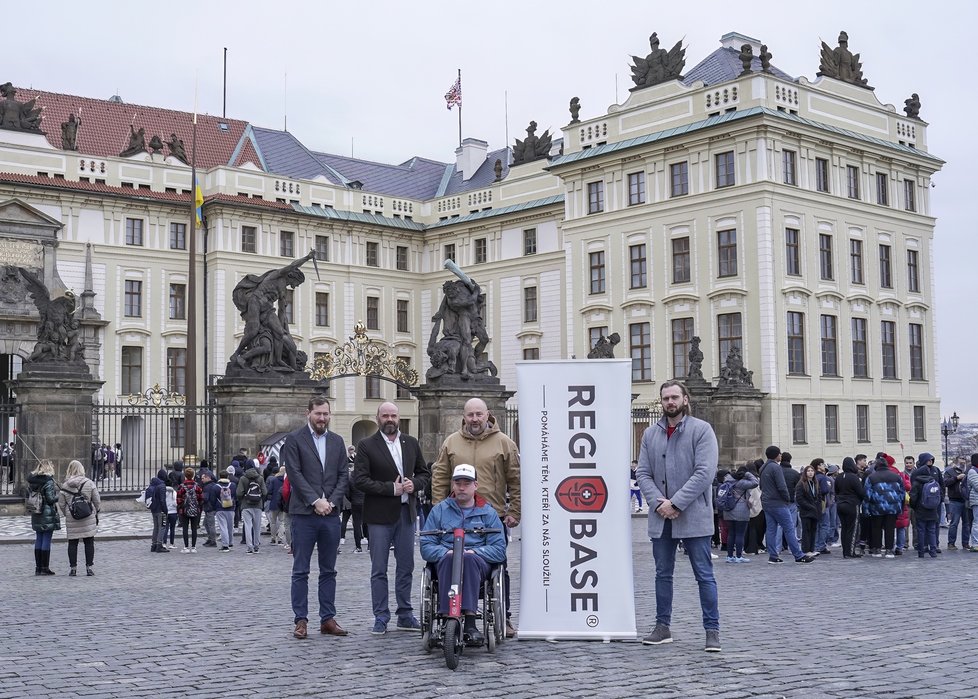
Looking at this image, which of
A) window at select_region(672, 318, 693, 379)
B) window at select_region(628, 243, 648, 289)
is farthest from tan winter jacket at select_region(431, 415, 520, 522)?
window at select_region(628, 243, 648, 289)

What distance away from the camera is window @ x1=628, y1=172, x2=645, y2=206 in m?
44.7

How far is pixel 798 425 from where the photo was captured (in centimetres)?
4056

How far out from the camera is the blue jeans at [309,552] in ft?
30.1

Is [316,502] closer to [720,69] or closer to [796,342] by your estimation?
[796,342]

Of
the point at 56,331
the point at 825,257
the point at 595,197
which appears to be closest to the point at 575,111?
the point at 595,197

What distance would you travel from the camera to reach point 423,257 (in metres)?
57.7

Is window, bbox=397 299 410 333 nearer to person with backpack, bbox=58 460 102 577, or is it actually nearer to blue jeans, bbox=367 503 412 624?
person with backpack, bbox=58 460 102 577

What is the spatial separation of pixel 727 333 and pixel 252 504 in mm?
26667

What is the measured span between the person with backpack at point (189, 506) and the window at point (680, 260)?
27.4 m

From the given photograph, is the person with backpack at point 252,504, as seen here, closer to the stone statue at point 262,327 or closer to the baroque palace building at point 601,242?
the stone statue at point 262,327

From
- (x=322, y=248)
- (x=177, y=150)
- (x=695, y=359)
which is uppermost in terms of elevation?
(x=177, y=150)

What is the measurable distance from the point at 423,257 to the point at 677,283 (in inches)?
693

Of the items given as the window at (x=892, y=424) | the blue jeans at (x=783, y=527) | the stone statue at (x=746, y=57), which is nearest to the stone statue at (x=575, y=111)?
the stone statue at (x=746, y=57)

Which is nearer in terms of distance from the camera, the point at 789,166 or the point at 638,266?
the point at 789,166
